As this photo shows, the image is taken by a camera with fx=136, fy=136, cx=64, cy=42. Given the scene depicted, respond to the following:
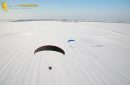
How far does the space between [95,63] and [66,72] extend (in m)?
6.15

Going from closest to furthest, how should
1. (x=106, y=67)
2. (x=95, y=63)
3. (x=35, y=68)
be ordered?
(x=35, y=68) → (x=106, y=67) → (x=95, y=63)

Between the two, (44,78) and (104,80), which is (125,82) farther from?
(44,78)

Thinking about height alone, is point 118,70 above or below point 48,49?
below

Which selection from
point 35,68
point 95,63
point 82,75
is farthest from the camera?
point 95,63

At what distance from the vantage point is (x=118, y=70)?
1941 cm

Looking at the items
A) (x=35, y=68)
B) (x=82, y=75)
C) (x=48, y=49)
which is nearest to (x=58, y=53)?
(x=48, y=49)

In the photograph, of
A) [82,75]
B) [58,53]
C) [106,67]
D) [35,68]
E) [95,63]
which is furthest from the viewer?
[58,53]

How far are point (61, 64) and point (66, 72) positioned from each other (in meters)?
2.79

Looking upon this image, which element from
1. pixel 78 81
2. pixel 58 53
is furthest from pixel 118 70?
pixel 58 53

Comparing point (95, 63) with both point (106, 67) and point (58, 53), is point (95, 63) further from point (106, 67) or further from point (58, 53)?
point (58, 53)

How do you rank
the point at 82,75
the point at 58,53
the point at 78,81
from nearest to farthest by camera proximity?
the point at 78,81
the point at 82,75
the point at 58,53

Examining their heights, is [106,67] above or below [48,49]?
below

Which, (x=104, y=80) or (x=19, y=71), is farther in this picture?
(x=19, y=71)

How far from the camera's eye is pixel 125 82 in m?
16.0
